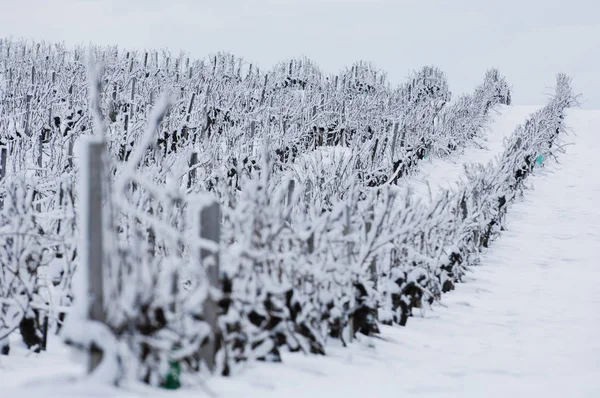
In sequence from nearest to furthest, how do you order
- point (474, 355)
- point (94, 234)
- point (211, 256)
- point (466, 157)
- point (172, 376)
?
1. point (94, 234)
2. point (172, 376)
3. point (211, 256)
4. point (474, 355)
5. point (466, 157)

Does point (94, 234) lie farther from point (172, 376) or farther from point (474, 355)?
point (474, 355)

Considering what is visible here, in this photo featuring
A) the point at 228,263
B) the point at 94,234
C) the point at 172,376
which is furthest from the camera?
the point at 228,263

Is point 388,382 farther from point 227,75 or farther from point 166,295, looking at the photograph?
point 227,75

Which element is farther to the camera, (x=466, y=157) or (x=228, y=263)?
(x=466, y=157)

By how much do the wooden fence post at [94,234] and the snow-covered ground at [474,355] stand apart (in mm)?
303

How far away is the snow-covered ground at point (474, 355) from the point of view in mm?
3115

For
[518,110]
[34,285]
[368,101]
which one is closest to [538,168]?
[368,101]

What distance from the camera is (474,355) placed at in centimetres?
427

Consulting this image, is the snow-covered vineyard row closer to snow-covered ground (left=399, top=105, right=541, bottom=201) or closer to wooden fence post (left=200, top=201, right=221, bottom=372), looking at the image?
wooden fence post (left=200, top=201, right=221, bottom=372)

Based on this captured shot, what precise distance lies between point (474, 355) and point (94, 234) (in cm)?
272

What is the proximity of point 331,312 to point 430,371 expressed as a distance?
66 cm

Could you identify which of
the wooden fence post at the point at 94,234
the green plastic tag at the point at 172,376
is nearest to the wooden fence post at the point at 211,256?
the green plastic tag at the point at 172,376

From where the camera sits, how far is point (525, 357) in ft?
14.1

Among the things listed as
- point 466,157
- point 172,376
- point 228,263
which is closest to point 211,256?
point 228,263
